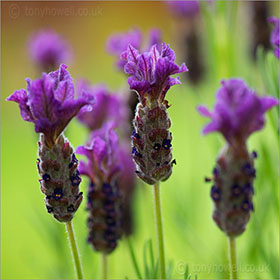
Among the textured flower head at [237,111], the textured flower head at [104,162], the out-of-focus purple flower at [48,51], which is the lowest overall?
the textured flower head at [104,162]

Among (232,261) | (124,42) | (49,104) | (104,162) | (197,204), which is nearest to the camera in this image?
(49,104)

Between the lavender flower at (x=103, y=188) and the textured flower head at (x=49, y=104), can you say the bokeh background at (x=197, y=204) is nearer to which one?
the lavender flower at (x=103, y=188)

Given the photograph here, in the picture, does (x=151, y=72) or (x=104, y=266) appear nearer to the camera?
(x=151, y=72)

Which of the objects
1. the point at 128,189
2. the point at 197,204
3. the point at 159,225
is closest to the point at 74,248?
the point at 159,225

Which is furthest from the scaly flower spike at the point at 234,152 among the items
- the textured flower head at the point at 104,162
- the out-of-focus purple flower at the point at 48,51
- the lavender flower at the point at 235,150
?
the out-of-focus purple flower at the point at 48,51

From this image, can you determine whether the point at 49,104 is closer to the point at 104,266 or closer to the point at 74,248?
the point at 74,248
